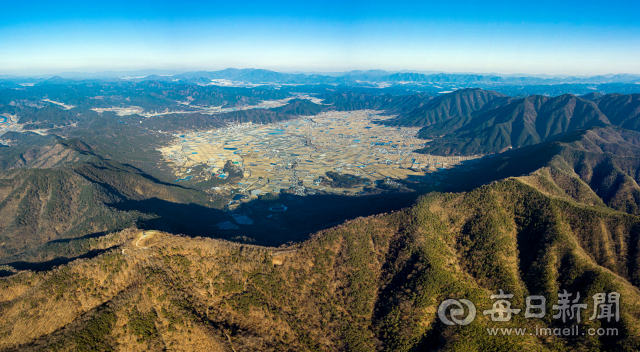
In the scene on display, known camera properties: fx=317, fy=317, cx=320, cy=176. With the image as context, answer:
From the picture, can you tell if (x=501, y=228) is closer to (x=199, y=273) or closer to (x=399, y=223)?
(x=399, y=223)

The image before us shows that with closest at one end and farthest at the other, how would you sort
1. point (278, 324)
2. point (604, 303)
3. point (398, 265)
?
point (604, 303)
point (278, 324)
point (398, 265)

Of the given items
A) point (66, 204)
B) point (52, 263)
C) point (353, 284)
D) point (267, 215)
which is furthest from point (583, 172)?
point (66, 204)

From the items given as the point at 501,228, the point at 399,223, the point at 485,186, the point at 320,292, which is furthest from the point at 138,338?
the point at 485,186

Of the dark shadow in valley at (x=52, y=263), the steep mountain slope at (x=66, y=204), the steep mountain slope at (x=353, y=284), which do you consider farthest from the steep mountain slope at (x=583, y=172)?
the steep mountain slope at (x=66, y=204)

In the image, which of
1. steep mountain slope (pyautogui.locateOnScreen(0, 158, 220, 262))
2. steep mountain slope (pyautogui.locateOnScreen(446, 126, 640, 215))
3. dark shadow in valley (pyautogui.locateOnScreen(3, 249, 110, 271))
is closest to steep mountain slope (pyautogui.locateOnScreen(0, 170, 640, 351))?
dark shadow in valley (pyautogui.locateOnScreen(3, 249, 110, 271))

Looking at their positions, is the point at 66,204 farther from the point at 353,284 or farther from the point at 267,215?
the point at 353,284

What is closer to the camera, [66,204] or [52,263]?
[52,263]

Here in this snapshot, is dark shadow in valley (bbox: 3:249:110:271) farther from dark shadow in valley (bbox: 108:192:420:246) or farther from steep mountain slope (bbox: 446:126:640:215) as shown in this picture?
steep mountain slope (bbox: 446:126:640:215)

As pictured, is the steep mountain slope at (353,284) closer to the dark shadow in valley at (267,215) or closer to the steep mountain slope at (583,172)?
the dark shadow in valley at (267,215)
